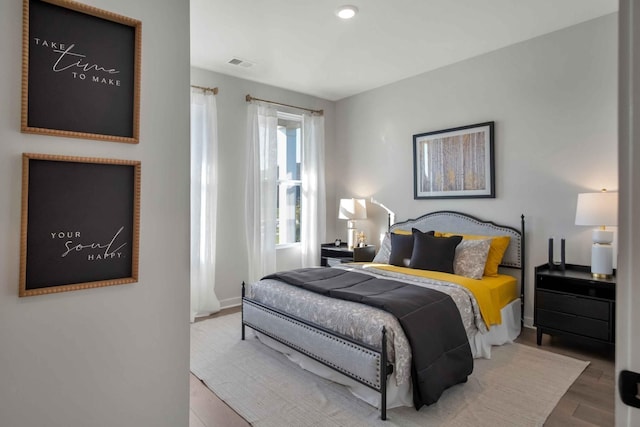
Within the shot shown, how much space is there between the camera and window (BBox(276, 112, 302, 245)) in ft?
17.1

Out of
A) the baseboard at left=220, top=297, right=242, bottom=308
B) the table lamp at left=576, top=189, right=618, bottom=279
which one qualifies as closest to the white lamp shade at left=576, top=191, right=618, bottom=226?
the table lamp at left=576, top=189, right=618, bottom=279

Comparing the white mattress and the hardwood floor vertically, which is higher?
the white mattress

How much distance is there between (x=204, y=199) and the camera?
14.0 feet

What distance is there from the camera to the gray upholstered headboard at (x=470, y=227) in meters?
3.77

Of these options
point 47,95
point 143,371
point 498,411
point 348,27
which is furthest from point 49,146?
point 348,27

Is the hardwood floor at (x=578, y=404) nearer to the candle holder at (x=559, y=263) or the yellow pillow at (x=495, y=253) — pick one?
the candle holder at (x=559, y=263)

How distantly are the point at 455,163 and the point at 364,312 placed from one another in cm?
257

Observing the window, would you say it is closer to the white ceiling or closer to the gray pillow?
the white ceiling

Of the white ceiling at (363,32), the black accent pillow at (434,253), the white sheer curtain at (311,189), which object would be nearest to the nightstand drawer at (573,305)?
the black accent pillow at (434,253)

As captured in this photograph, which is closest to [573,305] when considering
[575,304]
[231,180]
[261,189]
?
[575,304]

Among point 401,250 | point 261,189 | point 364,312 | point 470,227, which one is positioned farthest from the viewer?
point 261,189

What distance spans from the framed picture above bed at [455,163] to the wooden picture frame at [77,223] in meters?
3.75

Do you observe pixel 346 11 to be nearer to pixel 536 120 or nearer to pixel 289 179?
pixel 536 120

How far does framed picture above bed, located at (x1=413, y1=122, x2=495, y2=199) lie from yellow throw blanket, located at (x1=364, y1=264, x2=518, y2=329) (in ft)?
3.26
